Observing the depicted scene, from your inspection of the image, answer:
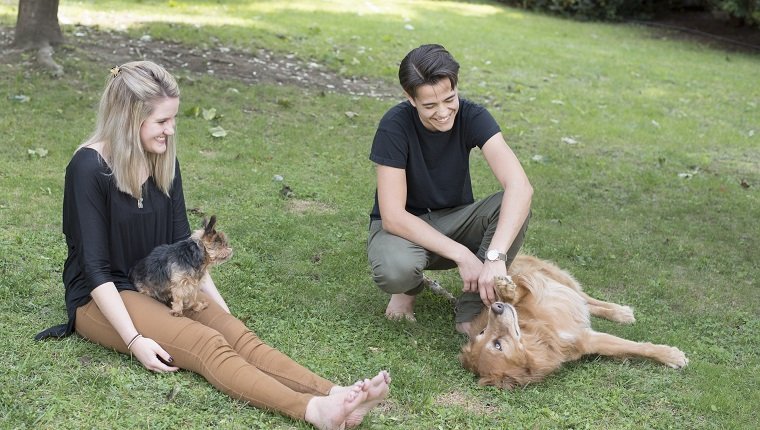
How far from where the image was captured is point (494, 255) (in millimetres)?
3975

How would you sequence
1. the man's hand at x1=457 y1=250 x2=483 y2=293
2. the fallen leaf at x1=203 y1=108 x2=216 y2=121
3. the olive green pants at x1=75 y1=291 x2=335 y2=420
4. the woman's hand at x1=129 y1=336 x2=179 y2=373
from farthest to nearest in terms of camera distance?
the fallen leaf at x1=203 y1=108 x2=216 y2=121 < the man's hand at x1=457 y1=250 x2=483 y2=293 < the woman's hand at x1=129 y1=336 x2=179 y2=373 < the olive green pants at x1=75 y1=291 x2=335 y2=420

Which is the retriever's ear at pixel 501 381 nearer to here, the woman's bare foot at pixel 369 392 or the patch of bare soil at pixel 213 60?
the woman's bare foot at pixel 369 392

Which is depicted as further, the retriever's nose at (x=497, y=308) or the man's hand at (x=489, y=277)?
the man's hand at (x=489, y=277)

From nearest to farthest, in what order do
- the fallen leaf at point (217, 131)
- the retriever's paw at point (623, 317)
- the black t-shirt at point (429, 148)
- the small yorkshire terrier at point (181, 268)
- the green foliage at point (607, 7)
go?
1. the small yorkshire terrier at point (181, 268)
2. the black t-shirt at point (429, 148)
3. the retriever's paw at point (623, 317)
4. the fallen leaf at point (217, 131)
5. the green foliage at point (607, 7)

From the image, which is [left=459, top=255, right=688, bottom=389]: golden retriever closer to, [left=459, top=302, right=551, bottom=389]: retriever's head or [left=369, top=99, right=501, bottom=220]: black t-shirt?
[left=459, top=302, right=551, bottom=389]: retriever's head

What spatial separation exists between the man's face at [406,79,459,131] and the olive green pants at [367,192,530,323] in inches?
20.6

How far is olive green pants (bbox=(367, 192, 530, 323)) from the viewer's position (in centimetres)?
411

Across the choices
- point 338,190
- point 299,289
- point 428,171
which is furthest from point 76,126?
point 428,171

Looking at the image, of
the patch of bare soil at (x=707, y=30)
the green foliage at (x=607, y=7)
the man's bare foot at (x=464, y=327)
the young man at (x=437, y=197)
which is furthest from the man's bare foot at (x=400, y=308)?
the green foliage at (x=607, y=7)

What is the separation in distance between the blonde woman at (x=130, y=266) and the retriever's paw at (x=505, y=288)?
3.40 feet

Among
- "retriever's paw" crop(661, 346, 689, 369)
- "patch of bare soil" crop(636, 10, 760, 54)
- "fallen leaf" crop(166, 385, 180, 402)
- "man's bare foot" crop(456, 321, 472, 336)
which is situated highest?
"patch of bare soil" crop(636, 10, 760, 54)

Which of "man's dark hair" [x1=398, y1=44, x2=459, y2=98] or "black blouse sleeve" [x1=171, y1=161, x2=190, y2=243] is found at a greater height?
"man's dark hair" [x1=398, y1=44, x2=459, y2=98]

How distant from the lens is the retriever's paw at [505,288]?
13.0 feet

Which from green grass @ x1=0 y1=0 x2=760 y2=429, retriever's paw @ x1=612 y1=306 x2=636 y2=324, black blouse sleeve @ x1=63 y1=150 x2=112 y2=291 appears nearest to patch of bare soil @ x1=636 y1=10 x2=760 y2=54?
green grass @ x1=0 y1=0 x2=760 y2=429
